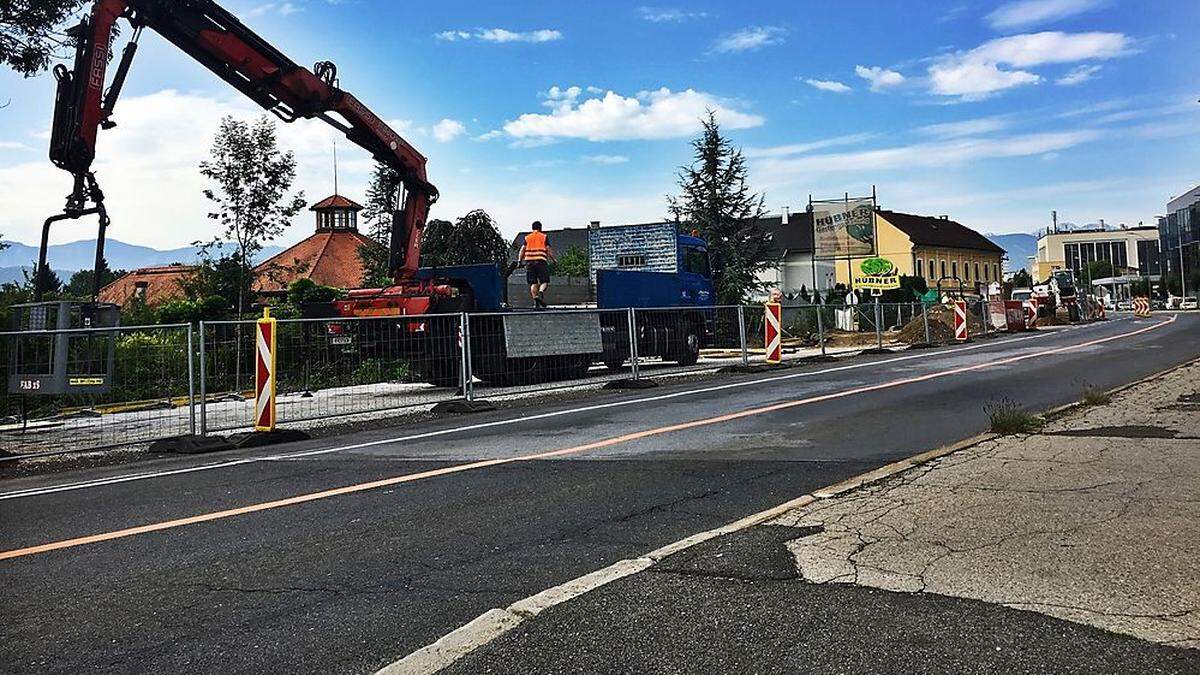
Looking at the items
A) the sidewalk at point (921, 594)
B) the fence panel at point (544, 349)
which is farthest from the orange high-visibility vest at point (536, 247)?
the sidewalk at point (921, 594)

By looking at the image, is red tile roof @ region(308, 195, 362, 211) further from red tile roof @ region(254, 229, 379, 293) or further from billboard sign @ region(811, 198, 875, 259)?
billboard sign @ region(811, 198, 875, 259)

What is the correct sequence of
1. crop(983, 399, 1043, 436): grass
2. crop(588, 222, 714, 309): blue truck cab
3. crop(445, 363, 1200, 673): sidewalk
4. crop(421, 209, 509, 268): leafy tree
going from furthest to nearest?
1. crop(421, 209, 509, 268): leafy tree
2. crop(588, 222, 714, 309): blue truck cab
3. crop(983, 399, 1043, 436): grass
4. crop(445, 363, 1200, 673): sidewalk

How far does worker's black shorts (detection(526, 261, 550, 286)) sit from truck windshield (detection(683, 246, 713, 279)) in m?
5.87

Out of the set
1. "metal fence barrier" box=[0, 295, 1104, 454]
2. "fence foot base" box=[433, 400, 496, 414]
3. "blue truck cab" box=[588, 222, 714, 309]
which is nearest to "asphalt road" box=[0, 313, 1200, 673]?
"fence foot base" box=[433, 400, 496, 414]

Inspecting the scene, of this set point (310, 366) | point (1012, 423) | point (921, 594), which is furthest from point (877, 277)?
point (921, 594)

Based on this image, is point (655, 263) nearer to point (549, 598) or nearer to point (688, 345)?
point (688, 345)

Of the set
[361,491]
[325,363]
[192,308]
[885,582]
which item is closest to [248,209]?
[192,308]

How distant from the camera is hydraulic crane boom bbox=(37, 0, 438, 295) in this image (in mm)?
12023

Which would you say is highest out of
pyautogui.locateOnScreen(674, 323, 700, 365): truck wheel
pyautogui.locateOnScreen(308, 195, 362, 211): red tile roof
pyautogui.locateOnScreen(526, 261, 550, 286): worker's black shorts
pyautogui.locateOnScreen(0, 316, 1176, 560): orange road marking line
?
pyautogui.locateOnScreen(308, 195, 362, 211): red tile roof

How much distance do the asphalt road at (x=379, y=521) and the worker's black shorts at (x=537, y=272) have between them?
6.09m

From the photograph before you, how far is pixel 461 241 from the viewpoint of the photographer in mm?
36344

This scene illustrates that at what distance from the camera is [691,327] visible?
798 inches

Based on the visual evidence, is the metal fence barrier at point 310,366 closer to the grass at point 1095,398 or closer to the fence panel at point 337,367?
the fence panel at point 337,367

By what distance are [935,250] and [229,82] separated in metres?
80.1
